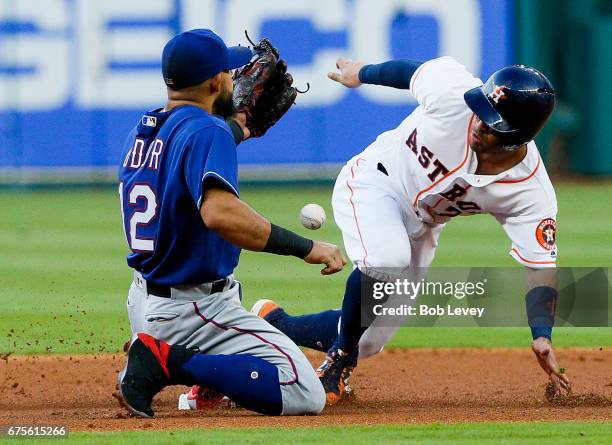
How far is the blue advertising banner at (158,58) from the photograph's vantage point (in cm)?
1488

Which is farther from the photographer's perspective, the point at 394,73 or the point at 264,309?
the point at 264,309

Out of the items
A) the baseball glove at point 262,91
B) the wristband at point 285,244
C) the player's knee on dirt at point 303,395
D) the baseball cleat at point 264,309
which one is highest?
the baseball glove at point 262,91

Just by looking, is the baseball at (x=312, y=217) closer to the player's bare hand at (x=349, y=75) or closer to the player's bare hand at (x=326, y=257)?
the player's bare hand at (x=326, y=257)

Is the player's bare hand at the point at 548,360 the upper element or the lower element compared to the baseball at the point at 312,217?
lower

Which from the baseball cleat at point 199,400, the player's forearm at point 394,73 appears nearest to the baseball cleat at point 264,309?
the baseball cleat at point 199,400

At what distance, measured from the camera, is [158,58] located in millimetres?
14820

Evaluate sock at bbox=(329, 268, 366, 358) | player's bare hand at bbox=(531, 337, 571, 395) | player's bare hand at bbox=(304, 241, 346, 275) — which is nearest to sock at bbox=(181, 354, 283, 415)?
player's bare hand at bbox=(304, 241, 346, 275)

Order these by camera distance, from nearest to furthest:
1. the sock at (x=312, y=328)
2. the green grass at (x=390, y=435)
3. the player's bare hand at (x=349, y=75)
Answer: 1. the green grass at (x=390, y=435)
2. the player's bare hand at (x=349, y=75)
3. the sock at (x=312, y=328)

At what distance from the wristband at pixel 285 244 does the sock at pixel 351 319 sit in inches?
31.6

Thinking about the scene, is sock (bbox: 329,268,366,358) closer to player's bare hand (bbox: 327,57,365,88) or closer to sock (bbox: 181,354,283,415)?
sock (bbox: 181,354,283,415)

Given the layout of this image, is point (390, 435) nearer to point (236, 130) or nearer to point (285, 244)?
point (285, 244)

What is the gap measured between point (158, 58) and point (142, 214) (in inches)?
415

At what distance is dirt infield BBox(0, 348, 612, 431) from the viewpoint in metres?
4.62

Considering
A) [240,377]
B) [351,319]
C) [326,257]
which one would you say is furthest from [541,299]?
[240,377]
